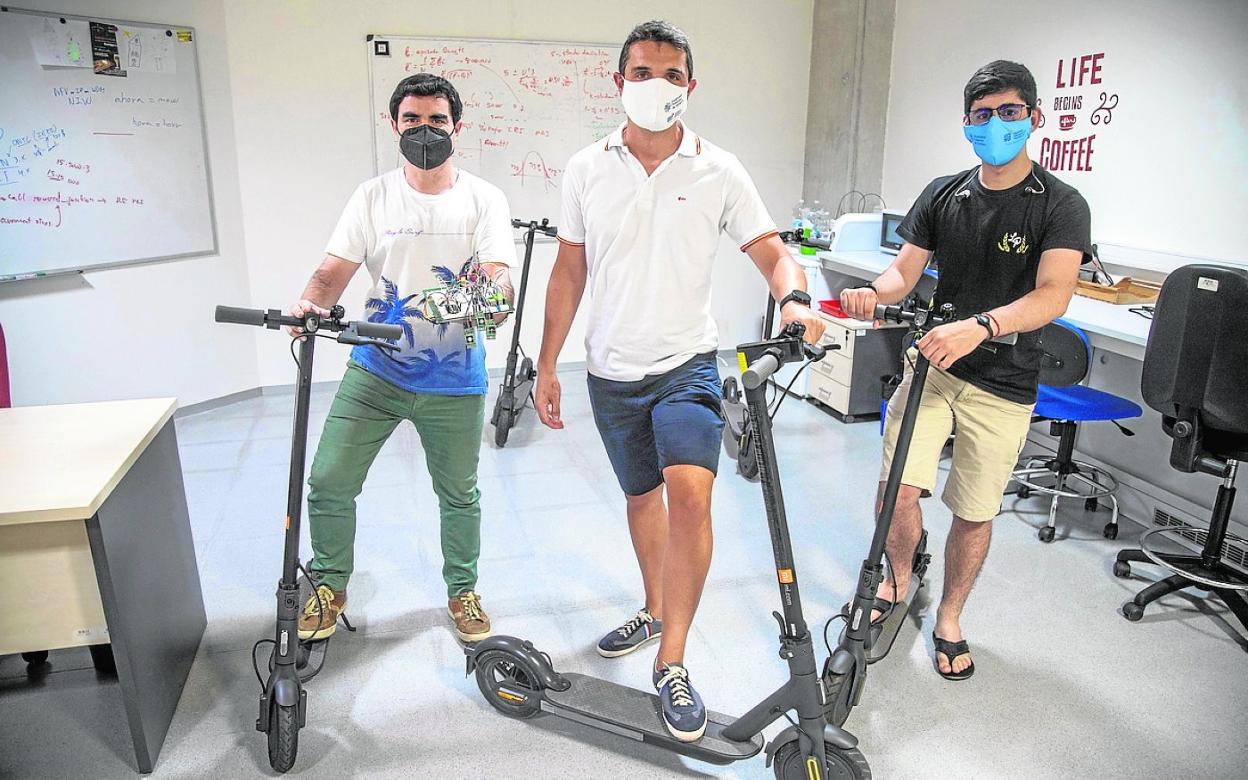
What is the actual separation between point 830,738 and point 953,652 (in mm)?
830

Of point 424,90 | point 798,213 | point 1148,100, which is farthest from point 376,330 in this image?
point 798,213

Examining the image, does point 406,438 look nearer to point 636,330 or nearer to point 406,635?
→ point 406,635

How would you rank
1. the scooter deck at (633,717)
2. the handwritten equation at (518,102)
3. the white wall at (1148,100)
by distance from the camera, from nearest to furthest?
the scooter deck at (633,717) → the white wall at (1148,100) → the handwritten equation at (518,102)

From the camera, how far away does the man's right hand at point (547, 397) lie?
230 cm

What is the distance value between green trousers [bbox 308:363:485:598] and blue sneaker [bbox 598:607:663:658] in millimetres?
488

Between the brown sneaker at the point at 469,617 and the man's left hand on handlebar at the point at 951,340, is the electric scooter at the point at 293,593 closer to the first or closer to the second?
the brown sneaker at the point at 469,617

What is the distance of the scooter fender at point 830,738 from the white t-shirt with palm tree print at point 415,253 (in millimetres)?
1186

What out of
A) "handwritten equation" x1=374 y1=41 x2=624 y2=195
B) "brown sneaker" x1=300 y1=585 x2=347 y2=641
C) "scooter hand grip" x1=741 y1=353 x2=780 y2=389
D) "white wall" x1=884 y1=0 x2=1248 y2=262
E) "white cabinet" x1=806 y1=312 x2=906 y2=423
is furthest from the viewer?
"handwritten equation" x1=374 y1=41 x2=624 y2=195

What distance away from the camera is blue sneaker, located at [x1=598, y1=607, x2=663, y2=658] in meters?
2.51

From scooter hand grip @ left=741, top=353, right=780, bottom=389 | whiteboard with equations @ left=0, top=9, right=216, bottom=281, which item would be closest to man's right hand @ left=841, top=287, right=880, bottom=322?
scooter hand grip @ left=741, top=353, right=780, bottom=389

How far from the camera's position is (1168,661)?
8.41ft

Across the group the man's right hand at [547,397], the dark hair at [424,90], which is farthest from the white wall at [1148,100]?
the dark hair at [424,90]

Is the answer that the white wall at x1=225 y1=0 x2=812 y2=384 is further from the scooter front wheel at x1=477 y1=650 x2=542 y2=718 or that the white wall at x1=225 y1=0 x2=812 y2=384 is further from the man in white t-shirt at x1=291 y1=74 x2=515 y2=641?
the scooter front wheel at x1=477 y1=650 x2=542 y2=718

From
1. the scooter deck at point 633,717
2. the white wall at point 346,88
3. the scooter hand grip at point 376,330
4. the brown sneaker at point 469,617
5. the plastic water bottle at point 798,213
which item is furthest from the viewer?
the plastic water bottle at point 798,213
